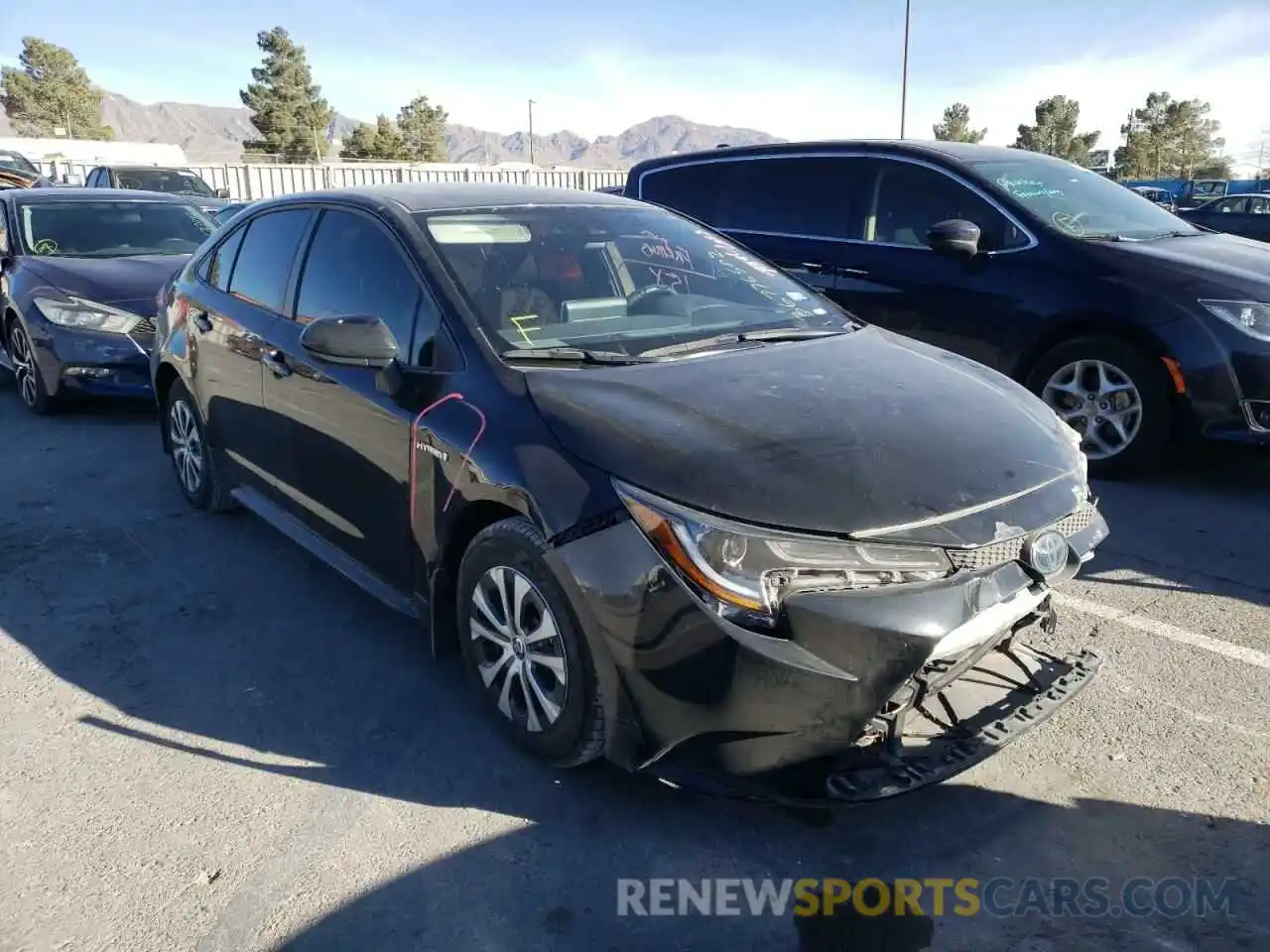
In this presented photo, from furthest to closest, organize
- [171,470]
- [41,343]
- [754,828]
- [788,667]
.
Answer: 1. [41,343]
2. [171,470]
3. [754,828]
4. [788,667]

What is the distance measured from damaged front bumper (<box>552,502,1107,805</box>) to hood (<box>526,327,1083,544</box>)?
182mm

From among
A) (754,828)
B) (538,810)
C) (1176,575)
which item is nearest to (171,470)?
(538,810)

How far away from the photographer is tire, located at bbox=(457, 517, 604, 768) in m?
2.65

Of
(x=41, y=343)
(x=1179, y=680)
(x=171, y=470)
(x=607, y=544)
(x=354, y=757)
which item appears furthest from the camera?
(x=41, y=343)

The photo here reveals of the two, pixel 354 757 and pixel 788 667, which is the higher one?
pixel 788 667

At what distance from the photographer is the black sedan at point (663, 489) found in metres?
2.35

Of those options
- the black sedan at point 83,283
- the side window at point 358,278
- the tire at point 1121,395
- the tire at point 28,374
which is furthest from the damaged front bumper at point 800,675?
the tire at point 28,374

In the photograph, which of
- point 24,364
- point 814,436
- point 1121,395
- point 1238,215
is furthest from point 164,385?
point 1238,215

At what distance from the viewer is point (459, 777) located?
9.58ft

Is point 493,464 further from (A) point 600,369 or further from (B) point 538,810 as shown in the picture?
(B) point 538,810

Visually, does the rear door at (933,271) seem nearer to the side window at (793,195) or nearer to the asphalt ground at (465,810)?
the side window at (793,195)

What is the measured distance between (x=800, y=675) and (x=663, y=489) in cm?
55

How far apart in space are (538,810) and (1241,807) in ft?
6.24

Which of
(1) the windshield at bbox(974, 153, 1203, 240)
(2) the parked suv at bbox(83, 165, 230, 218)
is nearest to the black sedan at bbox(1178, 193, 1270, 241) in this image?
(1) the windshield at bbox(974, 153, 1203, 240)
